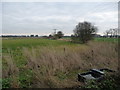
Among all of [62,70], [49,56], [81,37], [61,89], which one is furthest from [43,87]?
[81,37]

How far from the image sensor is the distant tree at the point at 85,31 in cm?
2603

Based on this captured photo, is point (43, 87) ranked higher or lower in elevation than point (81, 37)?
lower

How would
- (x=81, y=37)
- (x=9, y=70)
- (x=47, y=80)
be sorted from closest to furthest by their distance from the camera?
(x=47, y=80), (x=9, y=70), (x=81, y=37)

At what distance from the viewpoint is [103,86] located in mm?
3436

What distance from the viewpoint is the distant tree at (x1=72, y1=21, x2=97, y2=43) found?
2603 cm

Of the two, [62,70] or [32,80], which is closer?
[32,80]

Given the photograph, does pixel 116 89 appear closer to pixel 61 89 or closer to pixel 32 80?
pixel 61 89

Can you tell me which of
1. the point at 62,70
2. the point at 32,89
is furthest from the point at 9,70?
the point at 62,70

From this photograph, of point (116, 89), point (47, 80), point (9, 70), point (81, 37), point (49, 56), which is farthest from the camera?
point (81, 37)

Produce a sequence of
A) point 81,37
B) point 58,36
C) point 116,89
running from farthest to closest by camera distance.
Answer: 1. point 58,36
2. point 81,37
3. point 116,89

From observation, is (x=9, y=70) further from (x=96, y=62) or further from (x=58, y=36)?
(x=58, y=36)

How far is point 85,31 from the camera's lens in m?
26.1

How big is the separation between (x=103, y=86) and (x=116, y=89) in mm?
342

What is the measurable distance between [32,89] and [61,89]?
0.86 metres
